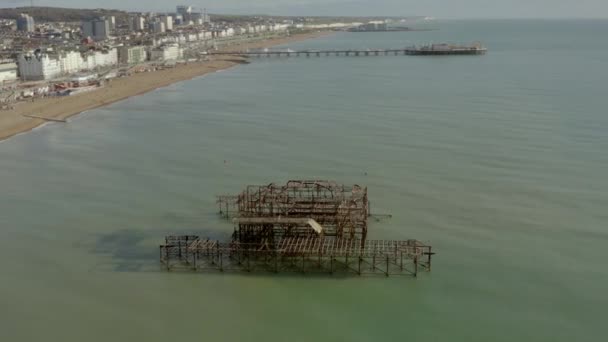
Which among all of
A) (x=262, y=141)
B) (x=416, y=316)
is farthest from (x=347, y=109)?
(x=416, y=316)

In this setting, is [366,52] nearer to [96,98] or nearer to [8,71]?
[8,71]

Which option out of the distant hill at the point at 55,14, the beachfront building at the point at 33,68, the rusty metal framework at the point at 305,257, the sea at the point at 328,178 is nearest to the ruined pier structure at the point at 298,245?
the rusty metal framework at the point at 305,257

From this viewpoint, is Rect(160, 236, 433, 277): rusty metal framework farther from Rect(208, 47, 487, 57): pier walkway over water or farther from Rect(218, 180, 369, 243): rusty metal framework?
Rect(208, 47, 487, 57): pier walkway over water

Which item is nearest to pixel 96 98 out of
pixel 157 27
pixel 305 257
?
pixel 305 257

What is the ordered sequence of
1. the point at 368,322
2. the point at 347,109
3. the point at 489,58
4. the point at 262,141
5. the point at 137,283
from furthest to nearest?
the point at 489,58, the point at 347,109, the point at 262,141, the point at 137,283, the point at 368,322

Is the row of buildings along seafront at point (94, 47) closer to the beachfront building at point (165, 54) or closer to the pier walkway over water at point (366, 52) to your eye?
the beachfront building at point (165, 54)

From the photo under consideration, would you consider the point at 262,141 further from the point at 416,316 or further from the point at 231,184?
the point at 416,316
